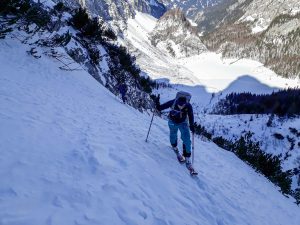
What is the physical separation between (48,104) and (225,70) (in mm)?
114478

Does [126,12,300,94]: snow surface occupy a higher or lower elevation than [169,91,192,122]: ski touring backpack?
higher

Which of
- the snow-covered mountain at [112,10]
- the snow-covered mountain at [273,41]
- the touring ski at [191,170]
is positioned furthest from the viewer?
the snow-covered mountain at [273,41]

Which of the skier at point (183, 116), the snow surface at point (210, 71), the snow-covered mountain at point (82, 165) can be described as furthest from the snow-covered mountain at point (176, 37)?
the skier at point (183, 116)

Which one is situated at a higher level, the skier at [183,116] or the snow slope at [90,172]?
the skier at [183,116]

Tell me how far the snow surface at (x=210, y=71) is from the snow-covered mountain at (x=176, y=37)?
4.97 m

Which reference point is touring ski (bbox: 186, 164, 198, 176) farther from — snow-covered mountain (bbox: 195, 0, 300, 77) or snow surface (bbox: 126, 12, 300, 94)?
snow-covered mountain (bbox: 195, 0, 300, 77)

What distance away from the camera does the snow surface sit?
88.4 metres

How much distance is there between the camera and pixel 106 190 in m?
5.25

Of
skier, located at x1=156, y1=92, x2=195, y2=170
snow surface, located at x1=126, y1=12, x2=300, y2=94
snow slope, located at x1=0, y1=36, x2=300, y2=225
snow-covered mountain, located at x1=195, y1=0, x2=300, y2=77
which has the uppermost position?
snow-covered mountain, located at x1=195, y1=0, x2=300, y2=77

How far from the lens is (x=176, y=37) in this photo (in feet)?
518

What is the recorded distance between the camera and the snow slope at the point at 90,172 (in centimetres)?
444

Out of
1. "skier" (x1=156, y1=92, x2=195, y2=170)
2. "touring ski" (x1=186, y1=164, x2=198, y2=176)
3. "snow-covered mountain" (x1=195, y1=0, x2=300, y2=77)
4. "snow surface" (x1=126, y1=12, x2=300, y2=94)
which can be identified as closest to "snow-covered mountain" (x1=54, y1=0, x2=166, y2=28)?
"snow surface" (x1=126, y1=12, x2=300, y2=94)

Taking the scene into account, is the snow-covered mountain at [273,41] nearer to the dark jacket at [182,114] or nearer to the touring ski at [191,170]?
the touring ski at [191,170]

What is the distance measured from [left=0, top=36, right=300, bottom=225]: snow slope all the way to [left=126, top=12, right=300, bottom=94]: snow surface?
70061mm
